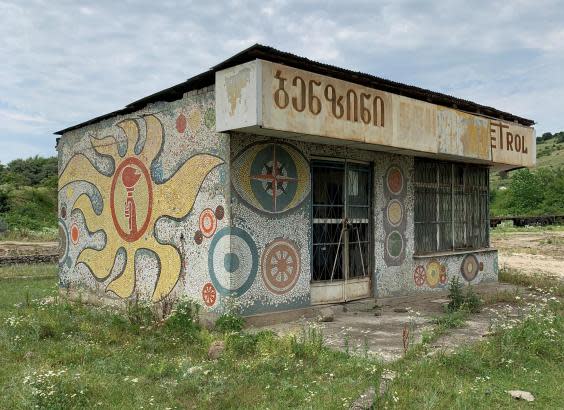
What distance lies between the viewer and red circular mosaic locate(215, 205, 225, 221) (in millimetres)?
7113

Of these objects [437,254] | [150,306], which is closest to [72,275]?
[150,306]

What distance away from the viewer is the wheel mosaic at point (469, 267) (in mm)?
10906

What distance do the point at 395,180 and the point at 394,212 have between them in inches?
22.3

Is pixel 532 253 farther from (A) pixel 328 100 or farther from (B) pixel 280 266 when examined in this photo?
(A) pixel 328 100

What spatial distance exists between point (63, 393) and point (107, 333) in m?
2.34

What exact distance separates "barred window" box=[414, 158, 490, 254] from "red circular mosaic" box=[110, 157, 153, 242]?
191 inches

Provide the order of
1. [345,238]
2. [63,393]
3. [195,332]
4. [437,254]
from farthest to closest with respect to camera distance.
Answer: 1. [437,254]
2. [345,238]
3. [195,332]
4. [63,393]

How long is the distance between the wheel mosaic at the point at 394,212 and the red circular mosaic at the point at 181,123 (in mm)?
3783

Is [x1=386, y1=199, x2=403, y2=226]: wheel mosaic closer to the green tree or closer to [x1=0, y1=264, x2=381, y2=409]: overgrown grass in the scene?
[x1=0, y1=264, x2=381, y2=409]: overgrown grass

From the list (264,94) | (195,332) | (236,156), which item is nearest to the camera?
(264,94)

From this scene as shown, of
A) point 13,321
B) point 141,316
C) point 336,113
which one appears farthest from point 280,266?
point 13,321

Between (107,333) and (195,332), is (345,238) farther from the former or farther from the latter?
(107,333)

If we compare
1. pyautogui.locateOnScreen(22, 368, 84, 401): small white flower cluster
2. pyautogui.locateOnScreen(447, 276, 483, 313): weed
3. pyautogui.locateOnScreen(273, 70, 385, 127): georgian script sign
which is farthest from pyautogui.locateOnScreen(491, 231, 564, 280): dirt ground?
pyautogui.locateOnScreen(22, 368, 84, 401): small white flower cluster

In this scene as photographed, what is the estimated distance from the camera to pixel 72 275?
1028 centimetres
